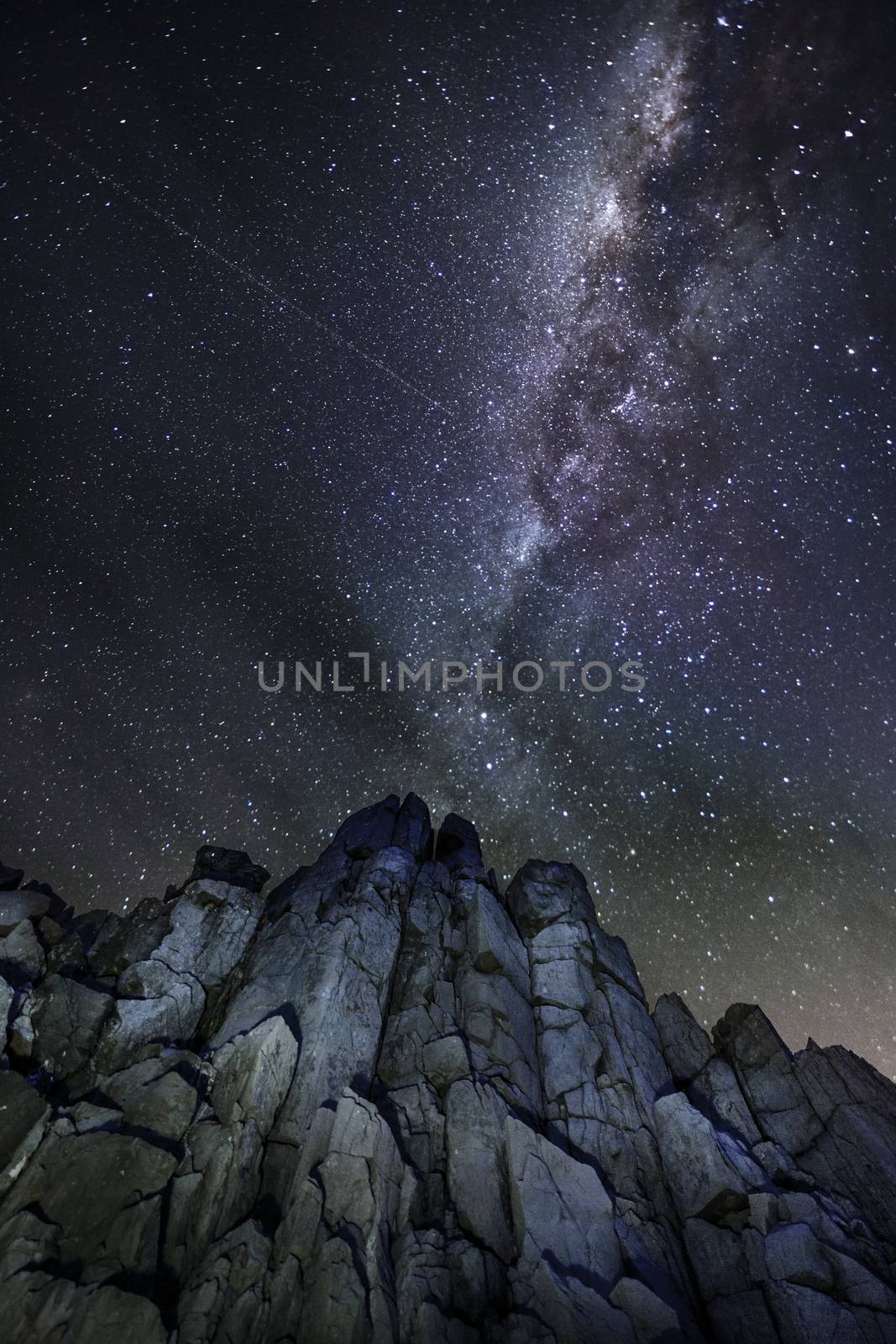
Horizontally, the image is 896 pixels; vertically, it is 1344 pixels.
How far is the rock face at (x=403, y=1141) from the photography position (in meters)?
14.0

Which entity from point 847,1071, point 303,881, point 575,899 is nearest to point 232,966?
point 303,881

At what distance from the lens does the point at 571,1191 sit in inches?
680

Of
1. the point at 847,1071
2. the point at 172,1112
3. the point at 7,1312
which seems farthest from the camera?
the point at 847,1071

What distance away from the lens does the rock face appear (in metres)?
14.0

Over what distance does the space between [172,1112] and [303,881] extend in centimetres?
1316

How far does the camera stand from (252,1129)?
17.4 m

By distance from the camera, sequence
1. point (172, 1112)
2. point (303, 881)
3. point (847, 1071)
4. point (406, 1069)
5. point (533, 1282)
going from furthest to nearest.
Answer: point (303, 881)
point (847, 1071)
point (406, 1069)
point (172, 1112)
point (533, 1282)

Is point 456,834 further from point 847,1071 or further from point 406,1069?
point 847,1071

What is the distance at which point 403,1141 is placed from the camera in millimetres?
18484

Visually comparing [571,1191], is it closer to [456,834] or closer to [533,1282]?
[533,1282]

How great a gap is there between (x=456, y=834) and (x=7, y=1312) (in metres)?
27.9

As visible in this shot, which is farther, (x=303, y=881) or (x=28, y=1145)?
(x=303, y=881)

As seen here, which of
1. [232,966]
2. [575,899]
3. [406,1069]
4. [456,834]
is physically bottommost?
[406,1069]

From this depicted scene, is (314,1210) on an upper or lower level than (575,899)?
lower
